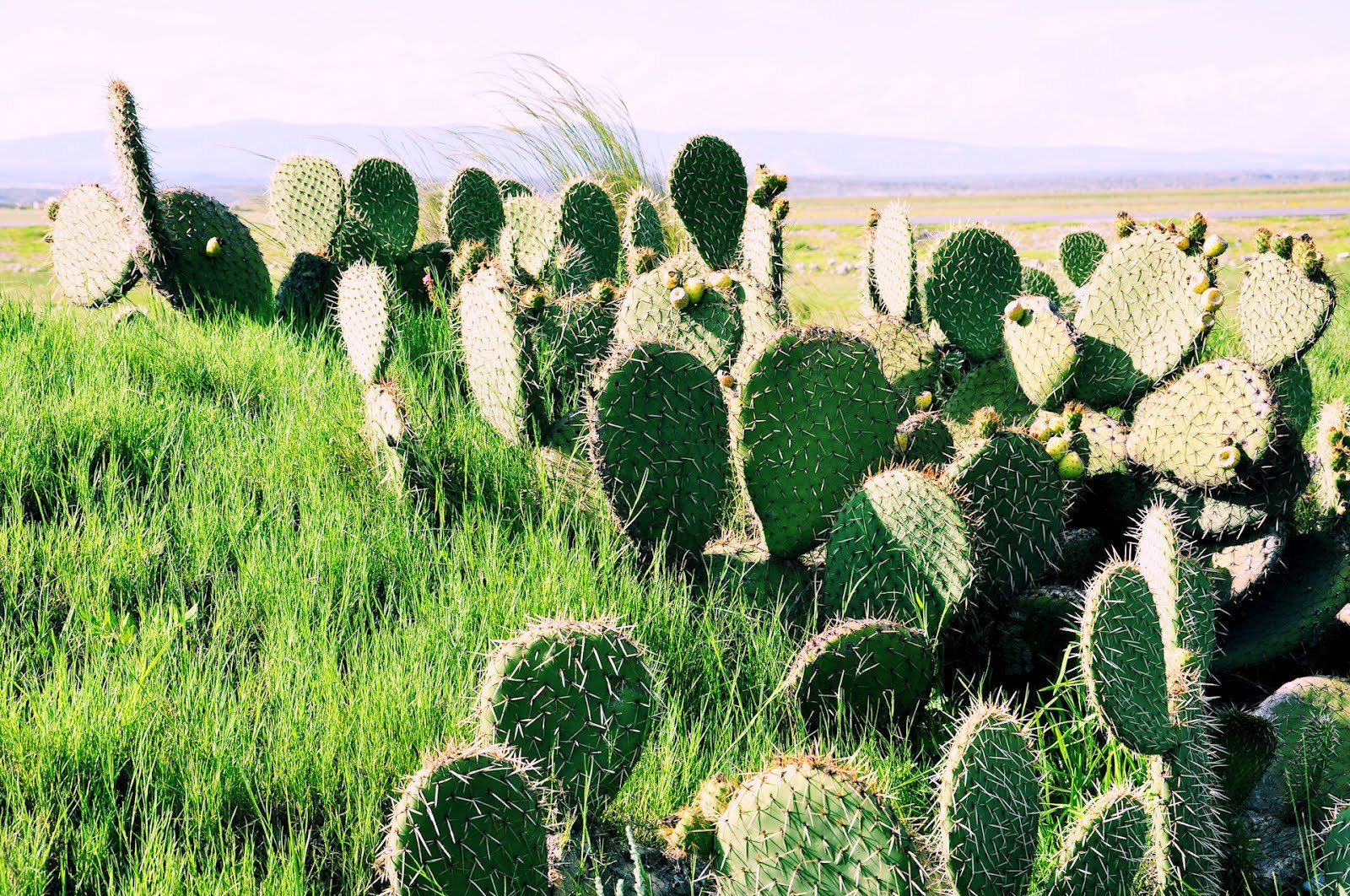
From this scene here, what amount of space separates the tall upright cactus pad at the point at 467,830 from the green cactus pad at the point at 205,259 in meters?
2.96

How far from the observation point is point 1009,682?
2.35 meters

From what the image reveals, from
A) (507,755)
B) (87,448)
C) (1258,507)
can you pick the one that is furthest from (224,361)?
(1258,507)

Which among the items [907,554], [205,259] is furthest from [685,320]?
[205,259]

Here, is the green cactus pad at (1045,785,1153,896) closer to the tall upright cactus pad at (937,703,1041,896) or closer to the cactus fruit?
the tall upright cactus pad at (937,703,1041,896)

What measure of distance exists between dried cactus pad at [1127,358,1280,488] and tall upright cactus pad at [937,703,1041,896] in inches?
55.4

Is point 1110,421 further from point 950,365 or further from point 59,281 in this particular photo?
point 59,281

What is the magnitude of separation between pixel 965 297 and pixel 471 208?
1842 millimetres

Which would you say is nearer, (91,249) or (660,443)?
(660,443)

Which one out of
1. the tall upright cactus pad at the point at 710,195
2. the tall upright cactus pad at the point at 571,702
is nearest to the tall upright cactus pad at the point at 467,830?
the tall upright cactus pad at the point at 571,702

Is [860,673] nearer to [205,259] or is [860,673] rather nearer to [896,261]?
[896,261]

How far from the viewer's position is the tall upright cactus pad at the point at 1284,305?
302 cm

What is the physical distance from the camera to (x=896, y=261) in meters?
3.49

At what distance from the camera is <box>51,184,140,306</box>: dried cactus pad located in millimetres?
3881

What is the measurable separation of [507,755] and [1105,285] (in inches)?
93.8
